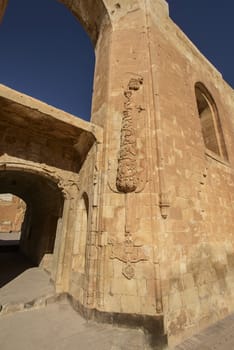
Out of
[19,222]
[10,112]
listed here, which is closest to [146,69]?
[10,112]

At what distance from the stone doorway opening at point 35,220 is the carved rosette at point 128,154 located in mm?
3063

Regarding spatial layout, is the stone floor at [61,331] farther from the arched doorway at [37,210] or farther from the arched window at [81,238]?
the arched doorway at [37,210]

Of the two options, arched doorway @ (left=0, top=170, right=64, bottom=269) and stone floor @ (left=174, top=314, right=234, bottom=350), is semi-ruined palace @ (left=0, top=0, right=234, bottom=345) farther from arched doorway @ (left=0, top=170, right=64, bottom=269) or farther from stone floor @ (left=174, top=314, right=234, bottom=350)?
arched doorway @ (left=0, top=170, right=64, bottom=269)

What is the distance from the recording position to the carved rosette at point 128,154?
332 centimetres

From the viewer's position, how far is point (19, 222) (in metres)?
21.6

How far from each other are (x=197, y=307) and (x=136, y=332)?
134 cm

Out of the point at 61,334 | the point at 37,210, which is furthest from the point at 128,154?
the point at 37,210

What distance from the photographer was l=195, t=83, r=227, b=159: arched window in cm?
632

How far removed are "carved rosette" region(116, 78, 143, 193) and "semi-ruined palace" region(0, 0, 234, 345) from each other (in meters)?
0.02

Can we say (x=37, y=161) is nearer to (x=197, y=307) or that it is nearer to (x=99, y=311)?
(x=99, y=311)

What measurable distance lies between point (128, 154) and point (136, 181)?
0.58 metres

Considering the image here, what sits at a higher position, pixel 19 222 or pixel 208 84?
pixel 208 84

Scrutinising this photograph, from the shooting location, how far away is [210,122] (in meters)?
6.72

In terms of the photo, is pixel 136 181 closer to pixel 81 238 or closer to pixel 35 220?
pixel 81 238
